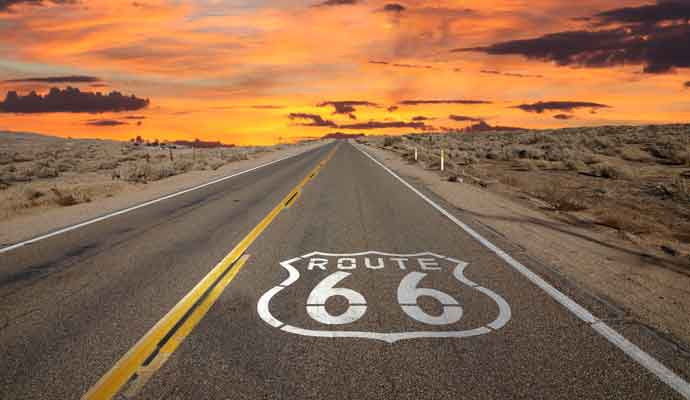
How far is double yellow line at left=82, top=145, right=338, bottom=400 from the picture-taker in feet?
10.2

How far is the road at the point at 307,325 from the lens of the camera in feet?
10.2

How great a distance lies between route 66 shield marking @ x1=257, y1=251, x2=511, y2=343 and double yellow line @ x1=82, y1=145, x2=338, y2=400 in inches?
26.1

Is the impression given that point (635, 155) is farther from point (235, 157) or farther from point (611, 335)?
point (611, 335)

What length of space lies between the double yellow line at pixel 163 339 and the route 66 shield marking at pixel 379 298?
663 millimetres

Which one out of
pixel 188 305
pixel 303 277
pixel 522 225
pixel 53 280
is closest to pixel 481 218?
pixel 522 225

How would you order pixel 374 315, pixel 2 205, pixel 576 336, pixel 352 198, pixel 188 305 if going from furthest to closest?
pixel 2 205 < pixel 352 198 < pixel 188 305 < pixel 374 315 < pixel 576 336

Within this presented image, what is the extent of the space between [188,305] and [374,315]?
1.97 metres

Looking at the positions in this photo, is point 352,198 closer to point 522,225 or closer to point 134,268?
point 522,225

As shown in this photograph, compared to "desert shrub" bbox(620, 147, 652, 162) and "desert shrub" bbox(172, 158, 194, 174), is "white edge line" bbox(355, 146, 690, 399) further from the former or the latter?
"desert shrub" bbox(620, 147, 652, 162)

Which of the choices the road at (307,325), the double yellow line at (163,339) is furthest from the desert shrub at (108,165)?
the double yellow line at (163,339)

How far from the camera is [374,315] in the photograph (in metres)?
4.29

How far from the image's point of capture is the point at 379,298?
15.6 ft

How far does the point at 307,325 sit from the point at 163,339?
4.12ft

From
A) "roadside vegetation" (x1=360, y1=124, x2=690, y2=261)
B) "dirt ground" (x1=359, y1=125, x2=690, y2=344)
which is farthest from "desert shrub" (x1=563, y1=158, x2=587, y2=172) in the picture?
"dirt ground" (x1=359, y1=125, x2=690, y2=344)
